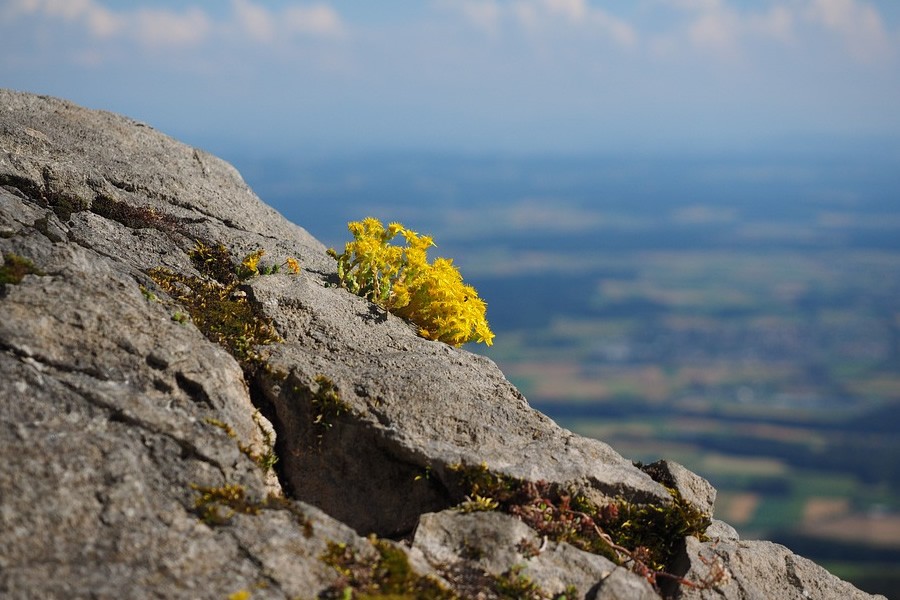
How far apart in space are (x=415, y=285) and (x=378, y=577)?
191 inches

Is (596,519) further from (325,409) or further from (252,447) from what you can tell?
(252,447)

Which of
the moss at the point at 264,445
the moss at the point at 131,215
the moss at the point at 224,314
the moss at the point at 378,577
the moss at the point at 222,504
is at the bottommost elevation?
the moss at the point at 378,577

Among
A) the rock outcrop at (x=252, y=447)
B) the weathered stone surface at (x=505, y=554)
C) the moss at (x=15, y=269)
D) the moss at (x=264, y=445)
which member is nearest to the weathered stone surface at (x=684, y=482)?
the rock outcrop at (x=252, y=447)

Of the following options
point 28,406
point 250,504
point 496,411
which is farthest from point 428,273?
point 28,406

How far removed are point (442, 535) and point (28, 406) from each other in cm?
379

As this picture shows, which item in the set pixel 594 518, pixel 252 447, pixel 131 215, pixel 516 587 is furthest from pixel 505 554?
pixel 131 215

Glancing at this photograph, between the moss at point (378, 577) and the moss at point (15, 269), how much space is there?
412 centimetres

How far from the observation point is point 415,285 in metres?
11.0

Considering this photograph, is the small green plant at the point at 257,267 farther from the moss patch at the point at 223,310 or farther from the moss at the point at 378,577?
the moss at the point at 378,577

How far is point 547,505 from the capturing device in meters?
8.27

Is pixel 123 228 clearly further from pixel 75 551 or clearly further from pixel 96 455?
pixel 75 551

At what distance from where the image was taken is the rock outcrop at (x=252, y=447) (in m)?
6.43

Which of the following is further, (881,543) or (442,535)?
(881,543)

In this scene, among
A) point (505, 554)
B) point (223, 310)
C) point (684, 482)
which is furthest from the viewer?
point (223, 310)
